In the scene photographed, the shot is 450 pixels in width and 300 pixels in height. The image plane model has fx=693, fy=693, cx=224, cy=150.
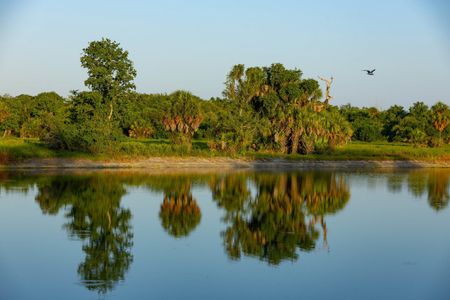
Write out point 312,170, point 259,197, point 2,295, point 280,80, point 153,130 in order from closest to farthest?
point 2,295, point 259,197, point 312,170, point 280,80, point 153,130

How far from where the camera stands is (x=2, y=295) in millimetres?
18359

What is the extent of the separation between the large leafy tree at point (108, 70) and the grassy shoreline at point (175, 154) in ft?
17.4

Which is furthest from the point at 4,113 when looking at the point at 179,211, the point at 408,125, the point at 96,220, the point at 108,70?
the point at 96,220

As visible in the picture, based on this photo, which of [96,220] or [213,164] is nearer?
[96,220]

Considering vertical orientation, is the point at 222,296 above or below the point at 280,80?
below

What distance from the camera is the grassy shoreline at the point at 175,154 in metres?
61.4

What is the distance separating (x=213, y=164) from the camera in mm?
68000

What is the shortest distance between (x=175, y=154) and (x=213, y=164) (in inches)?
152

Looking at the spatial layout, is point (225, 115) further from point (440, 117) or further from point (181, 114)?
point (440, 117)

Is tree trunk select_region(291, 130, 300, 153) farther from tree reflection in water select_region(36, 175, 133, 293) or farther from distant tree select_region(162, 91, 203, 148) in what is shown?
tree reflection in water select_region(36, 175, 133, 293)

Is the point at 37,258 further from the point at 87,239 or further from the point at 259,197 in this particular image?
the point at 259,197

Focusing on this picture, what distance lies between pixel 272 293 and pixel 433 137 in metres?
80.5


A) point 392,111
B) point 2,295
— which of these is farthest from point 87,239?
point 392,111

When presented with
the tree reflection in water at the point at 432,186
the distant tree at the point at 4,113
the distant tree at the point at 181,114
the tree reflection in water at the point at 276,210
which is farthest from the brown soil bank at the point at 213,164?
the distant tree at the point at 4,113
